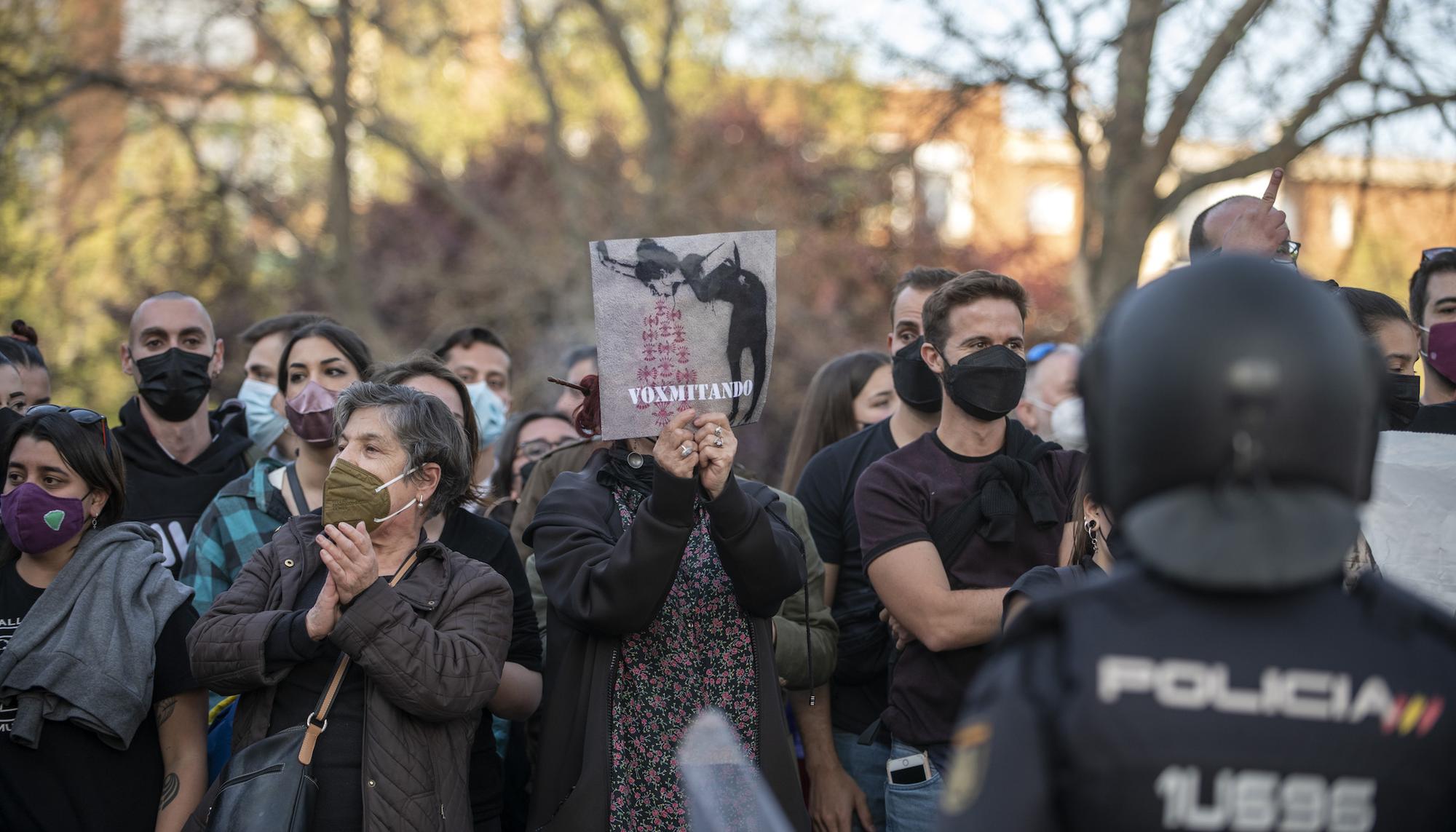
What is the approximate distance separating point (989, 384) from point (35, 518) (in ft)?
9.78

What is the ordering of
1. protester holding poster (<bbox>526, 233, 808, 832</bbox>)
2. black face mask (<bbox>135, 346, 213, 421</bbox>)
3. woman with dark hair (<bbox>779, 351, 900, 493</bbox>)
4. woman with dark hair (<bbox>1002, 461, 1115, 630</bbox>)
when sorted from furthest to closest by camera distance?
woman with dark hair (<bbox>779, 351, 900, 493</bbox>), black face mask (<bbox>135, 346, 213, 421</bbox>), protester holding poster (<bbox>526, 233, 808, 832</bbox>), woman with dark hair (<bbox>1002, 461, 1115, 630</bbox>)

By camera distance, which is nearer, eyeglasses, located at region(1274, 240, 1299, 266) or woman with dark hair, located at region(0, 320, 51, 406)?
eyeglasses, located at region(1274, 240, 1299, 266)

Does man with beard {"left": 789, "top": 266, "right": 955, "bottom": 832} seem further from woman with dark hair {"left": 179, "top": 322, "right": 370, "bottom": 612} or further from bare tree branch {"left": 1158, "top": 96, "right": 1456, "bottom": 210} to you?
bare tree branch {"left": 1158, "top": 96, "right": 1456, "bottom": 210}

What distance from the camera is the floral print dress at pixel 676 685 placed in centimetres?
356

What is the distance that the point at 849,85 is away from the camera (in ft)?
47.4

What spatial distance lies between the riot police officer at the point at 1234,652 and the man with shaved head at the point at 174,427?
13.4 ft

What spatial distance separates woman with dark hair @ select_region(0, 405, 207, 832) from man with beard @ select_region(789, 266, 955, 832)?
78.3 inches

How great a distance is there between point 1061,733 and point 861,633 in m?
2.86

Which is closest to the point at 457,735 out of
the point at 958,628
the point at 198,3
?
the point at 958,628

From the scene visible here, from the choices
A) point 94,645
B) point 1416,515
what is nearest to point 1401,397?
point 1416,515

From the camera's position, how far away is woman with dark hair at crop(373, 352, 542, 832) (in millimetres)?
3959

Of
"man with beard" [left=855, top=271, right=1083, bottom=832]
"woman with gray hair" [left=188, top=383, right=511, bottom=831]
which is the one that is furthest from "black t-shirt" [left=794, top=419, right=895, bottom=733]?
"woman with gray hair" [left=188, top=383, right=511, bottom=831]

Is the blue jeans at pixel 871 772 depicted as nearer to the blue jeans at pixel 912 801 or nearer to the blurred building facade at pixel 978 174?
the blue jeans at pixel 912 801

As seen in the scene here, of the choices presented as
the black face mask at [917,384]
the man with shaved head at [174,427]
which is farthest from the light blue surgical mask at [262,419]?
the black face mask at [917,384]
